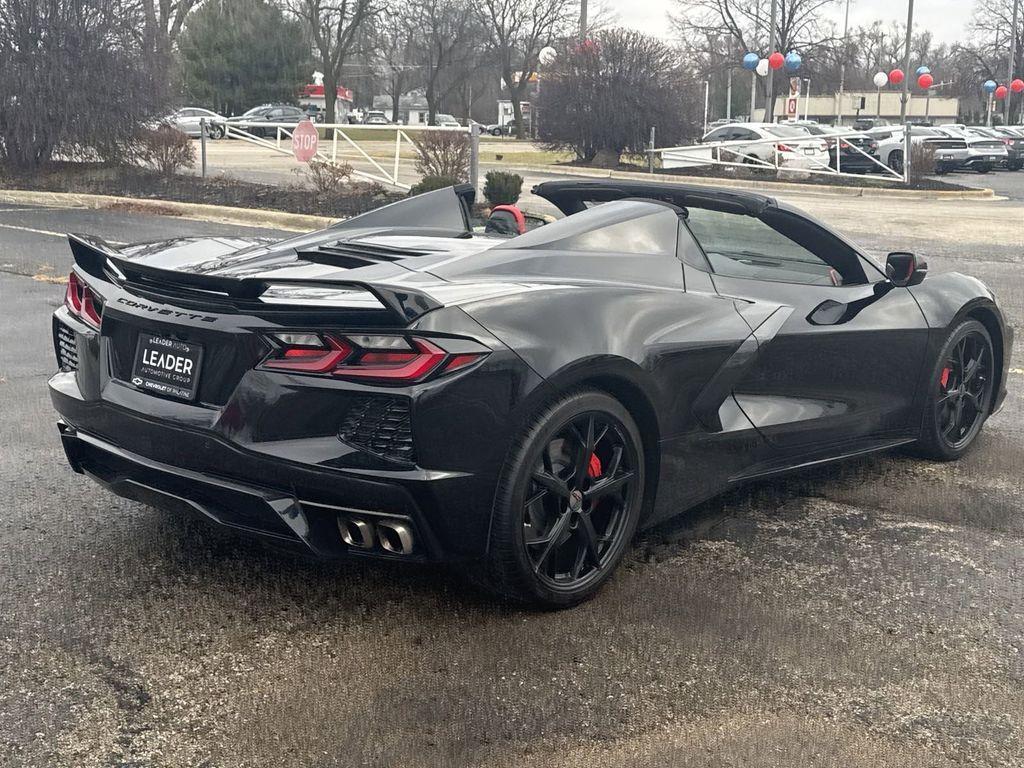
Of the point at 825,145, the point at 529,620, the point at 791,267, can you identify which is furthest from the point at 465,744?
the point at 825,145

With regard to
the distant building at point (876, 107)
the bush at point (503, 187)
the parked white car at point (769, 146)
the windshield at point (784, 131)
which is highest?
the distant building at point (876, 107)

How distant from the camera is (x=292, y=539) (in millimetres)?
3387

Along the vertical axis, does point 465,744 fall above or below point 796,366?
below

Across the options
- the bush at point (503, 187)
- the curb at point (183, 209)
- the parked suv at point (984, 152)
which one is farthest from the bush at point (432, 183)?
the parked suv at point (984, 152)

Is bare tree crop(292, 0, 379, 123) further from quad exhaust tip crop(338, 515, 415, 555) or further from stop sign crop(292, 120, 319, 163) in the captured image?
quad exhaust tip crop(338, 515, 415, 555)

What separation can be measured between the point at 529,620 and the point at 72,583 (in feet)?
4.90

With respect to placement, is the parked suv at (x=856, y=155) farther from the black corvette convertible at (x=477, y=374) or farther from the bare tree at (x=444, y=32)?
the bare tree at (x=444, y=32)

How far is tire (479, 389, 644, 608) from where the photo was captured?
A: 346 cm

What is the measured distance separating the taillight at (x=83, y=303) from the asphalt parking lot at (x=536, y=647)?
830mm

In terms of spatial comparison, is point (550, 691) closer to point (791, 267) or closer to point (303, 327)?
point (303, 327)

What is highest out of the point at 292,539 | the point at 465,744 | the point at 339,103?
the point at 339,103

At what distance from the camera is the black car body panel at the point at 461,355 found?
328 cm

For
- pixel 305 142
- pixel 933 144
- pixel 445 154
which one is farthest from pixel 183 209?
pixel 933 144

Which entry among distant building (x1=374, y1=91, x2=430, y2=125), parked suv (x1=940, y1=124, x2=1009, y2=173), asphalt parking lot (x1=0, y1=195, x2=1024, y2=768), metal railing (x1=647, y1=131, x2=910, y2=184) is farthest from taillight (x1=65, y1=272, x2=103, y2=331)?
distant building (x1=374, y1=91, x2=430, y2=125)
